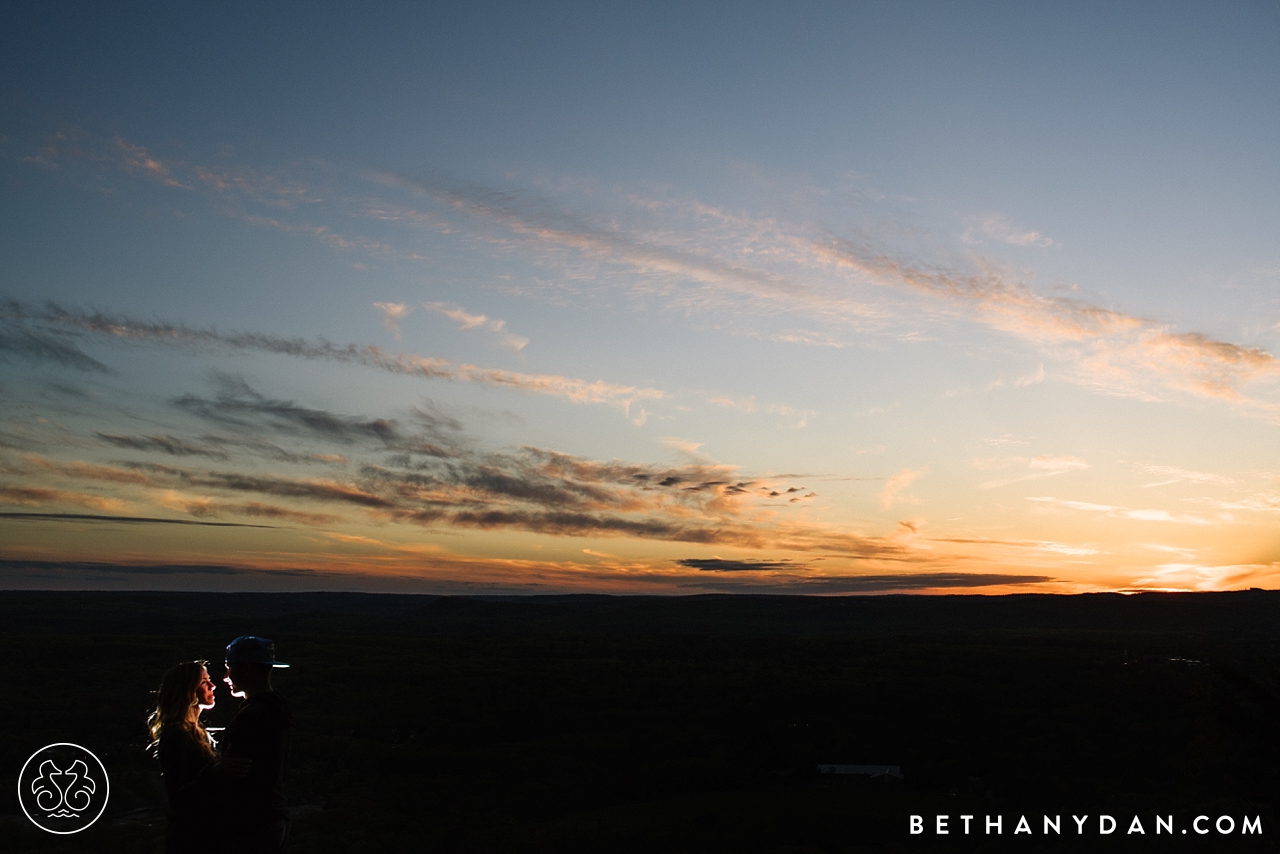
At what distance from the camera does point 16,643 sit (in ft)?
201

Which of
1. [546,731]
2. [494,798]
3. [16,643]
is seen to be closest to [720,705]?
[546,731]

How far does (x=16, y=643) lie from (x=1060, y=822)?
69.0m

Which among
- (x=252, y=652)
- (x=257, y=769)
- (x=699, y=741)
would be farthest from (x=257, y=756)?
(x=699, y=741)

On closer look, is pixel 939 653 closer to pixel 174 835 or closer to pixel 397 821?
pixel 397 821

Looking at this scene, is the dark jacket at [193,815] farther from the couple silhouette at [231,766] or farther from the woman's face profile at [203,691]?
the woman's face profile at [203,691]

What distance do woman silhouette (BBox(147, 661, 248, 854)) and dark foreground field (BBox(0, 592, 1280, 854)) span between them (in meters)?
16.9

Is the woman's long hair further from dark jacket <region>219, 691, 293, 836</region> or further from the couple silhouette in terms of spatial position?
dark jacket <region>219, 691, 293, 836</region>

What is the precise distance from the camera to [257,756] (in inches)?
156

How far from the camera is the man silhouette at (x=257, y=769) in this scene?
3.90 metres

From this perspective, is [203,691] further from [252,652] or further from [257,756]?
[257,756]

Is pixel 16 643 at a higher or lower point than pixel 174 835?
lower

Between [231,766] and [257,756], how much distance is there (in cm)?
13

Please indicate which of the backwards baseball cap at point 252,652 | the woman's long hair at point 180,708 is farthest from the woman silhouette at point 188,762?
the backwards baseball cap at point 252,652

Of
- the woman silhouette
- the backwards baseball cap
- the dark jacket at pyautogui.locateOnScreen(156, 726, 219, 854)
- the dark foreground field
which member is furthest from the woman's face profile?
the dark foreground field
